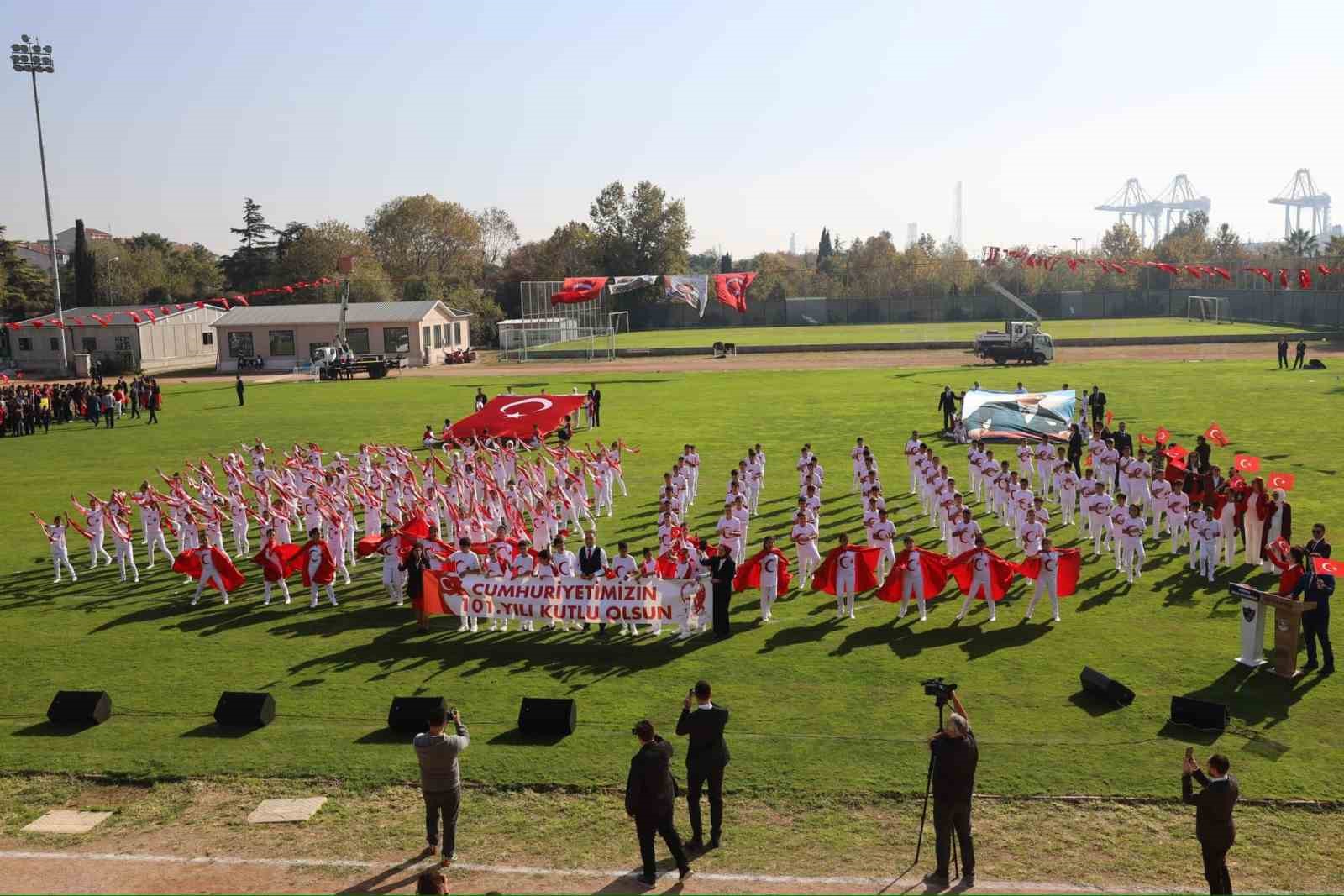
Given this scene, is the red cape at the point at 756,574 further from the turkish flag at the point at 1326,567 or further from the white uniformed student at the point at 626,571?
the turkish flag at the point at 1326,567

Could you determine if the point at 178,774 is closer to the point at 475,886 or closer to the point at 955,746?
the point at 475,886

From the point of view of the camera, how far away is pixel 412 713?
41.2 feet

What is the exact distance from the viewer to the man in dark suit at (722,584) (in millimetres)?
15859

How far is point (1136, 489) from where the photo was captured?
22.3m

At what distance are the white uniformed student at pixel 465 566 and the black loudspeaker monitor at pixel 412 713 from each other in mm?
4046

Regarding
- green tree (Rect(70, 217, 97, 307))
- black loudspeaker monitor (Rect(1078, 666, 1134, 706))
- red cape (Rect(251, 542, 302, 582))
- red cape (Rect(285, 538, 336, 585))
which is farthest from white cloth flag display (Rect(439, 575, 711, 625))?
green tree (Rect(70, 217, 97, 307))

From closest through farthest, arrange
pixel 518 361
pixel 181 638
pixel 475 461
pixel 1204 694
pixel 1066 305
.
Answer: pixel 1204 694 → pixel 181 638 → pixel 475 461 → pixel 518 361 → pixel 1066 305

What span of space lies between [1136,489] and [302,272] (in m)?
86.7

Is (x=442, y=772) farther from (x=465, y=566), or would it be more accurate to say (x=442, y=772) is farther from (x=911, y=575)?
(x=911, y=575)

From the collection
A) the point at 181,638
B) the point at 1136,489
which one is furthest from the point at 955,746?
the point at 1136,489

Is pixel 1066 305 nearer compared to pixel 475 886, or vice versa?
pixel 475 886

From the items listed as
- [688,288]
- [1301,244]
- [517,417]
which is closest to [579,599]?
[517,417]

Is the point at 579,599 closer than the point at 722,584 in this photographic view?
No

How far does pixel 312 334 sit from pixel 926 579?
61.1 m
